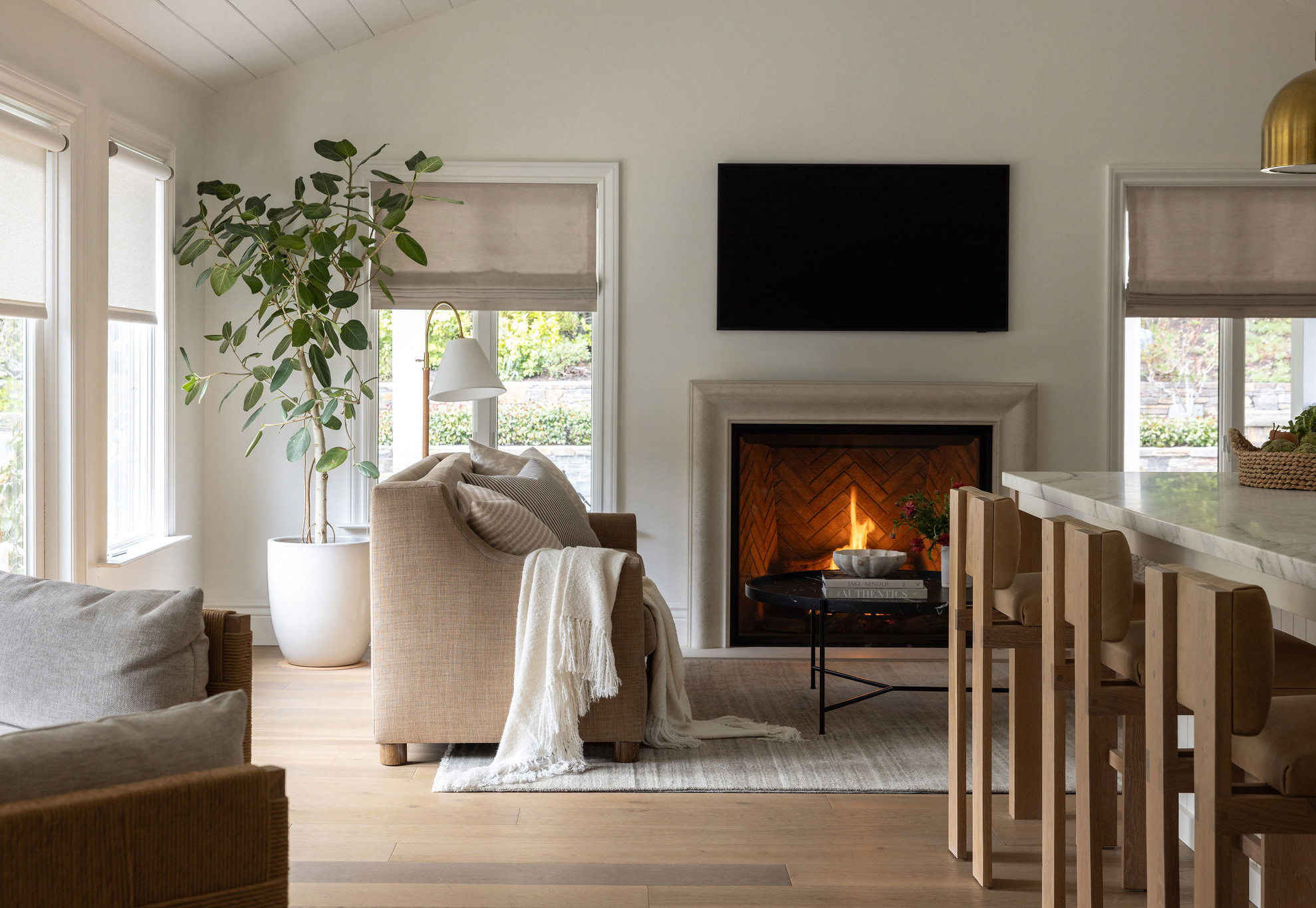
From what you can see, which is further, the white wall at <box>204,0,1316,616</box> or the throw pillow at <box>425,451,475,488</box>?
the white wall at <box>204,0,1316,616</box>

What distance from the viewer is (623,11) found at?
495cm

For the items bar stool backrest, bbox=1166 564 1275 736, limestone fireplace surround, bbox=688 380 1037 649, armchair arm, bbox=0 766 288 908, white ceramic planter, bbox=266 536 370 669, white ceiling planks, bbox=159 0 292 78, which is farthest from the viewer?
limestone fireplace surround, bbox=688 380 1037 649

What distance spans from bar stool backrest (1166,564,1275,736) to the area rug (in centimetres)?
184

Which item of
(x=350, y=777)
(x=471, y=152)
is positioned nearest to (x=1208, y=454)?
(x=471, y=152)

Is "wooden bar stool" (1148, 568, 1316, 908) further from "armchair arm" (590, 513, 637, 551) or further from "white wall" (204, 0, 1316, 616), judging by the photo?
"white wall" (204, 0, 1316, 616)

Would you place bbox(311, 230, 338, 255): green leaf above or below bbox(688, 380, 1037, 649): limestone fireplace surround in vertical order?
above

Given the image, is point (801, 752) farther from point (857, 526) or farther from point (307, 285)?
point (307, 285)

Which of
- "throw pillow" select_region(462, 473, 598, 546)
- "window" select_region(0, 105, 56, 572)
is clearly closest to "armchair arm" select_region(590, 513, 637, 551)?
"throw pillow" select_region(462, 473, 598, 546)

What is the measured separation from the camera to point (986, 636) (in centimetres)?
248

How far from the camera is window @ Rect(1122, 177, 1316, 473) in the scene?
16.4ft

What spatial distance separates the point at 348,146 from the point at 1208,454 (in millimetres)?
4046

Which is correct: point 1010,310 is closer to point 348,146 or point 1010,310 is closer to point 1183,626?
point 348,146

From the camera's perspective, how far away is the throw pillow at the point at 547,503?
3.80m

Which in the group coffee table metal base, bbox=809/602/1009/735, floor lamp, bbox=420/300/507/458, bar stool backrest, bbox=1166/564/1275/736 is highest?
floor lamp, bbox=420/300/507/458
